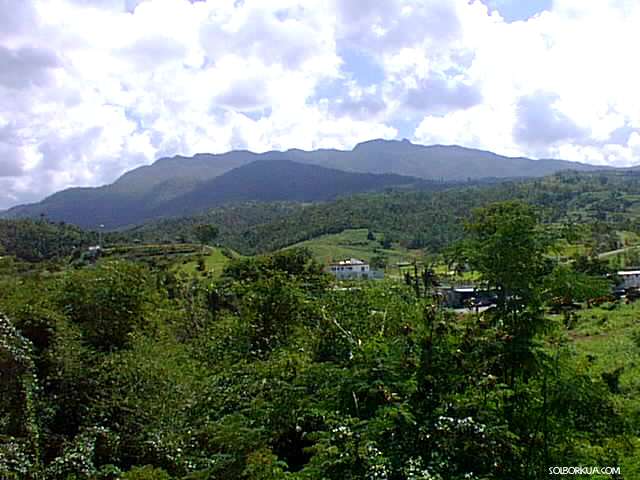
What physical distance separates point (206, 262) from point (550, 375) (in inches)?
1828

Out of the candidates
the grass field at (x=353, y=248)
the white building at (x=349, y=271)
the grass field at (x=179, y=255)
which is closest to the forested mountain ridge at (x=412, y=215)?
the grass field at (x=353, y=248)

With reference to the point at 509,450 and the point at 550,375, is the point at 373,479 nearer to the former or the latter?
the point at 509,450

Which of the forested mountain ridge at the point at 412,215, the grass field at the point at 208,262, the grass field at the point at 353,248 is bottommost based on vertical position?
the grass field at the point at 353,248

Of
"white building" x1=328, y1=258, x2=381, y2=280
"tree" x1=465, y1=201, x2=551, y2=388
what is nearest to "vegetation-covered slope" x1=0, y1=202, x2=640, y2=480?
"tree" x1=465, y1=201, x2=551, y2=388

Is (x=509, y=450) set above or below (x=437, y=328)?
below

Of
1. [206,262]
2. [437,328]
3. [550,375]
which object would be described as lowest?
[206,262]

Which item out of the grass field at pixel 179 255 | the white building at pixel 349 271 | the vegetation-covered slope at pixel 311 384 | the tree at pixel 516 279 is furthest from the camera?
the grass field at pixel 179 255

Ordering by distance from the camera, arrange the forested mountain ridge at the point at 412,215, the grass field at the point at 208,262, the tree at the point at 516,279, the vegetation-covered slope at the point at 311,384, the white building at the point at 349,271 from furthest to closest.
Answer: the forested mountain ridge at the point at 412,215 → the grass field at the point at 208,262 → the white building at the point at 349,271 → the tree at the point at 516,279 → the vegetation-covered slope at the point at 311,384

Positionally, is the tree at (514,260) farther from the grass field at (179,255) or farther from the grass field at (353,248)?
the grass field at (353,248)

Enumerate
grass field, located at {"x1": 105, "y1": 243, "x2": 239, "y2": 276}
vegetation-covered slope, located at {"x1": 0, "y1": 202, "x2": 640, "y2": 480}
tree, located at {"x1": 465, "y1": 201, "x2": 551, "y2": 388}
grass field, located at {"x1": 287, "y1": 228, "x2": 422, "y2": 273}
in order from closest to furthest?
vegetation-covered slope, located at {"x1": 0, "y1": 202, "x2": 640, "y2": 480}, tree, located at {"x1": 465, "y1": 201, "x2": 551, "y2": 388}, grass field, located at {"x1": 105, "y1": 243, "x2": 239, "y2": 276}, grass field, located at {"x1": 287, "y1": 228, "x2": 422, "y2": 273}

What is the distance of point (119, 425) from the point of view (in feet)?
25.7

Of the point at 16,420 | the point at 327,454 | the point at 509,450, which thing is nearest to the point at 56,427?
the point at 16,420

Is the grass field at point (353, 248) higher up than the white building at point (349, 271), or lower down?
lower down

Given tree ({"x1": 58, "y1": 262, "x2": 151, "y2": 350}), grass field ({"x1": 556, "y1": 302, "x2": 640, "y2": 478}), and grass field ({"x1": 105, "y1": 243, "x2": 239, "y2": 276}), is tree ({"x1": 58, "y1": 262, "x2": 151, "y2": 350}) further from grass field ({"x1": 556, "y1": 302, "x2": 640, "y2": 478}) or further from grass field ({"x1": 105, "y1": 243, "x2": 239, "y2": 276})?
grass field ({"x1": 105, "y1": 243, "x2": 239, "y2": 276})
